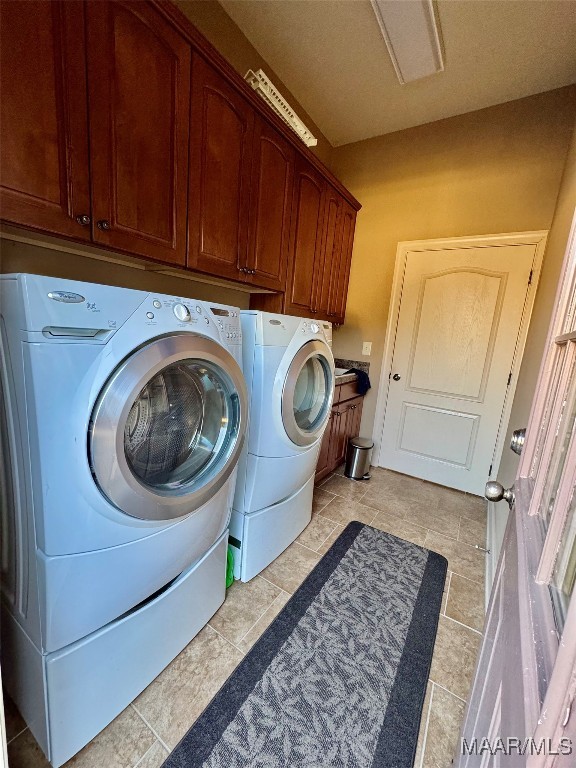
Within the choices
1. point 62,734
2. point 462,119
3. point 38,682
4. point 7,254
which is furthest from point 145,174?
point 462,119

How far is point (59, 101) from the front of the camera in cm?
91

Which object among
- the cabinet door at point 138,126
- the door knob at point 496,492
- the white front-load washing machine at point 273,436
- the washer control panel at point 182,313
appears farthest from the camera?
the white front-load washing machine at point 273,436

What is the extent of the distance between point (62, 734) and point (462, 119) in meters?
3.74

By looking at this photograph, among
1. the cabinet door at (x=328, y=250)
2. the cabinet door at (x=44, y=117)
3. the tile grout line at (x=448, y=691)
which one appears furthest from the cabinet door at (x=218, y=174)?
the tile grout line at (x=448, y=691)

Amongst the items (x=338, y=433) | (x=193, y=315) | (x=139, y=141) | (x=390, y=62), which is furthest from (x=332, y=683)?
(x=390, y=62)

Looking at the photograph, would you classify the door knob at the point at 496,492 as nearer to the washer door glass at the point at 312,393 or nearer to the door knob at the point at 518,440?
the door knob at the point at 518,440

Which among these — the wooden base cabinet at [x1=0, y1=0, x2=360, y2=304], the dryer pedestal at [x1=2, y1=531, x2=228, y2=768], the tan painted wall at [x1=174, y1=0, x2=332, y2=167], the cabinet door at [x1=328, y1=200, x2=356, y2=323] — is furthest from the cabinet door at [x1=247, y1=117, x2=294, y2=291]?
the dryer pedestal at [x1=2, y1=531, x2=228, y2=768]

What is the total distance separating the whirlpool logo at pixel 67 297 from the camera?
24.7 inches

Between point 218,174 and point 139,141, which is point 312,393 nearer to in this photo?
point 218,174

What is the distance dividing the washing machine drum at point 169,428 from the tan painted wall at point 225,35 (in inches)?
60.7

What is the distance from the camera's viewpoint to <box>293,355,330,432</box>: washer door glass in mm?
1655

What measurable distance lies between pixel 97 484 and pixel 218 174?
4.64 ft

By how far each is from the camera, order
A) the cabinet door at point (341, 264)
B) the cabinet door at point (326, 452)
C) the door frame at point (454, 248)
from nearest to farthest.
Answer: the door frame at point (454, 248), the cabinet door at point (326, 452), the cabinet door at point (341, 264)

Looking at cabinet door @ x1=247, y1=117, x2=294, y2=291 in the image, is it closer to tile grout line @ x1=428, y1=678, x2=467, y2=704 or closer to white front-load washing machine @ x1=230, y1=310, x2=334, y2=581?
white front-load washing machine @ x1=230, y1=310, x2=334, y2=581
